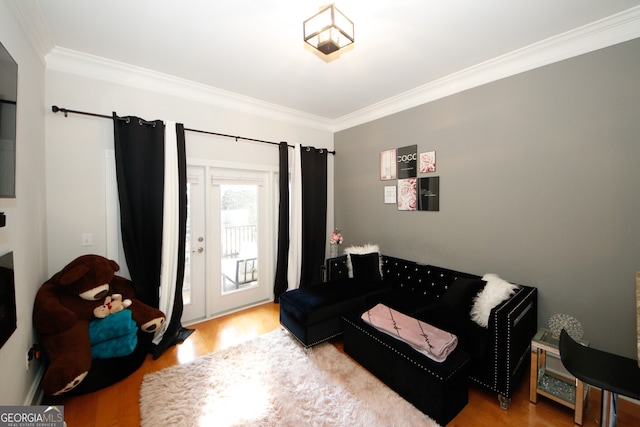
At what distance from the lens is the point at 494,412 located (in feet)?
6.07

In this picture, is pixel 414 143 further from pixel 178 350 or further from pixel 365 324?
pixel 178 350

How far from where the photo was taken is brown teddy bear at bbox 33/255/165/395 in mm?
1773

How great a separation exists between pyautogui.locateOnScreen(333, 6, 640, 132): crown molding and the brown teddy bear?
3.66 m

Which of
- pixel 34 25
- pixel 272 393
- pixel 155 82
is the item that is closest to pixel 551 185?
pixel 272 393

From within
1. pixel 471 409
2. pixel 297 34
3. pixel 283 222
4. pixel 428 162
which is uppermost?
pixel 297 34

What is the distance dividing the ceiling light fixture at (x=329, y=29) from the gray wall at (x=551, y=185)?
68.3 inches

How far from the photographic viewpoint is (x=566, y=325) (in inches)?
81.8

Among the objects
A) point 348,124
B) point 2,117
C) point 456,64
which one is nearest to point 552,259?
point 456,64

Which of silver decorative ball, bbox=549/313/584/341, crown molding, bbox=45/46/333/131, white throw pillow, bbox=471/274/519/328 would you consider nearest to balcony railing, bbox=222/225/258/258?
crown molding, bbox=45/46/333/131

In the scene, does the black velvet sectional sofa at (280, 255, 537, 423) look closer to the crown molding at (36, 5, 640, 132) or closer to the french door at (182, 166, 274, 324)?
the french door at (182, 166, 274, 324)

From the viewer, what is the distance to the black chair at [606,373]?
4.28 ft

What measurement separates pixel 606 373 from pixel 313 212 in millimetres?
3210

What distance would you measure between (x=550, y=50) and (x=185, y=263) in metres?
4.20

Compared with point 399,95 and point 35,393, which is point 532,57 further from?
point 35,393
